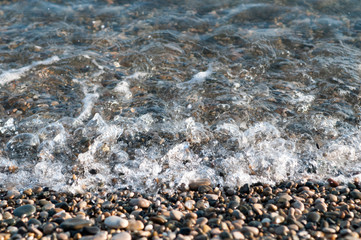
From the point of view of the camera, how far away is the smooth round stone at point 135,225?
120 inches

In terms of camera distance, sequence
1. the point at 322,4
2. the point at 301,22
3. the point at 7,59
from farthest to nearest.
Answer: the point at 322,4 → the point at 301,22 → the point at 7,59

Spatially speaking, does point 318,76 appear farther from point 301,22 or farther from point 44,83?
point 44,83

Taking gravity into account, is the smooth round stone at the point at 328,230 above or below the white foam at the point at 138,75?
above

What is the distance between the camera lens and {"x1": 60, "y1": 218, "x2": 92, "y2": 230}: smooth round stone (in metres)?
3.02

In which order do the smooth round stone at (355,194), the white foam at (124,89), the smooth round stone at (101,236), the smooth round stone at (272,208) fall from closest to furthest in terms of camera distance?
the smooth round stone at (101,236) < the smooth round stone at (272,208) < the smooth round stone at (355,194) < the white foam at (124,89)

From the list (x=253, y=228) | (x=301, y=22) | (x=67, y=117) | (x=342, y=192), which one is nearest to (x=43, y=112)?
(x=67, y=117)

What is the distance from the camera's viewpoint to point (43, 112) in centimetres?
492

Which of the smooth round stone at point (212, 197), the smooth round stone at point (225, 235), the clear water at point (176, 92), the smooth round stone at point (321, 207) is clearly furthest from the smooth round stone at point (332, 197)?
the smooth round stone at point (225, 235)

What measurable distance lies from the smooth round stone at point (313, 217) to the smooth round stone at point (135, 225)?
1.37 metres

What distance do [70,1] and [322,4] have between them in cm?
520

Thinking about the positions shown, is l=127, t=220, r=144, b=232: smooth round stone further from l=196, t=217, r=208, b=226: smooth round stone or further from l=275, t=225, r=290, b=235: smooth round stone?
l=275, t=225, r=290, b=235: smooth round stone

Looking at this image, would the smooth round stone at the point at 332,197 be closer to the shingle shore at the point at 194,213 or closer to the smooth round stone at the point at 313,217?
the shingle shore at the point at 194,213

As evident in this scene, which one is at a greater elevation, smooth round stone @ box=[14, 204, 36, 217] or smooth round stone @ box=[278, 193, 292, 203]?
smooth round stone @ box=[278, 193, 292, 203]

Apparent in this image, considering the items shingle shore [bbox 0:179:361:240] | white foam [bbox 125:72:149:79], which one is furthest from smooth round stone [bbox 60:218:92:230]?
white foam [bbox 125:72:149:79]
